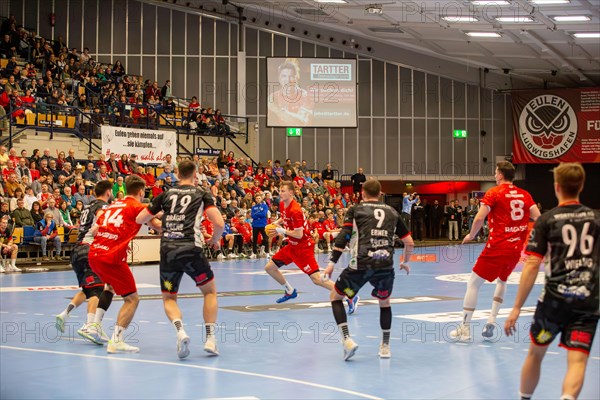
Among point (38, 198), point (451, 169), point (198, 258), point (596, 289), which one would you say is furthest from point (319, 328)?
Result: point (451, 169)

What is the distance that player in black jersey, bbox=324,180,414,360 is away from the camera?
8.93 m

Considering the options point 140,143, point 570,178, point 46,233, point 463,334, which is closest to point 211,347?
point 463,334

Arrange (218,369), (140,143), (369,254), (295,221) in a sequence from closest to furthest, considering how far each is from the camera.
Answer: (218,369)
(369,254)
(295,221)
(140,143)

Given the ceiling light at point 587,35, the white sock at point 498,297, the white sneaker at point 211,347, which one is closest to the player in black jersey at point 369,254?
the white sneaker at point 211,347

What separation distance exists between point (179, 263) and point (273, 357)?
143cm

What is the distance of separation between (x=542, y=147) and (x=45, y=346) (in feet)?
120

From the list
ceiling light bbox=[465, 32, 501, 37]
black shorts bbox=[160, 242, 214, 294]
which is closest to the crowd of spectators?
ceiling light bbox=[465, 32, 501, 37]

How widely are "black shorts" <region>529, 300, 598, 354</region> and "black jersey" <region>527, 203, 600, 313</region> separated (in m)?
0.06

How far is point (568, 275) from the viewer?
5.86 metres

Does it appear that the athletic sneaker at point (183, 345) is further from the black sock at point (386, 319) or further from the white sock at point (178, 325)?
the black sock at point (386, 319)

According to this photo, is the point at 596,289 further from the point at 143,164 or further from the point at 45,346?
the point at 143,164

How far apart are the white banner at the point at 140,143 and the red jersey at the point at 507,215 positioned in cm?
1851

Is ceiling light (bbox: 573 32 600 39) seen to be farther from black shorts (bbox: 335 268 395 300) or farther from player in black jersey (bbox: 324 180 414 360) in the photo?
black shorts (bbox: 335 268 395 300)

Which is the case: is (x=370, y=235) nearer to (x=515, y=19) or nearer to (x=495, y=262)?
(x=495, y=262)
